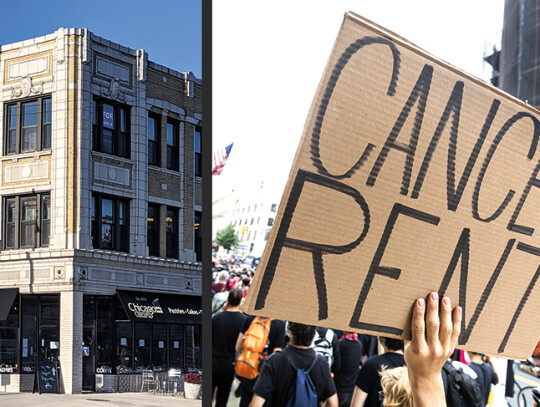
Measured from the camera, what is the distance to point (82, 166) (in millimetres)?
5785

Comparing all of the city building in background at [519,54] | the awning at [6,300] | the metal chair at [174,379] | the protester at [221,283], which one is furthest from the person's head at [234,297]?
the city building in background at [519,54]

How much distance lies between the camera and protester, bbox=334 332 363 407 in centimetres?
508

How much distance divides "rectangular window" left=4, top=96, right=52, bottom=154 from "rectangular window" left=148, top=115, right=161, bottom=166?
2.70 ft

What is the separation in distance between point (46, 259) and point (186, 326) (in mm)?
1259

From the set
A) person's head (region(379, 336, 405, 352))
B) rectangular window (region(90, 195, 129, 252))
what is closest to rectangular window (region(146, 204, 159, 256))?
rectangular window (region(90, 195, 129, 252))

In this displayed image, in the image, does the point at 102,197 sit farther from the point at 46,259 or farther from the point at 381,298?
the point at 381,298

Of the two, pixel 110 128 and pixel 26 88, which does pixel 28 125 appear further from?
pixel 110 128

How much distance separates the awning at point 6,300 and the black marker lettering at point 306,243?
4.90m

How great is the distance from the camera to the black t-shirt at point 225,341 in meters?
5.09

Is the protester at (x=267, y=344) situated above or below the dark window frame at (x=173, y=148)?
below

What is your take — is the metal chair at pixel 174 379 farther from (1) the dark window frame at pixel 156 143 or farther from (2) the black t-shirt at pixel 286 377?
(1) the dark window frame at pixel 156 143

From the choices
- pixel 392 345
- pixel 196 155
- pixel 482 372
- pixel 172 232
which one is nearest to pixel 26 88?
pixel 196 155

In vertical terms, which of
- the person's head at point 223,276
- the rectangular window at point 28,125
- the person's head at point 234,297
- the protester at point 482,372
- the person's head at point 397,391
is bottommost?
the protester at point 482,372

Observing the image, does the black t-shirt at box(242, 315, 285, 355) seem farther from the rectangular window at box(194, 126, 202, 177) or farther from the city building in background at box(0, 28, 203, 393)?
the rectangular window at box(194, 126, 202, 177)
